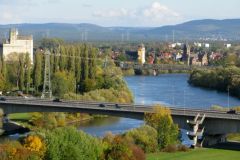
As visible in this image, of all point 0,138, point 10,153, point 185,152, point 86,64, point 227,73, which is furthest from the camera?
point 227,73

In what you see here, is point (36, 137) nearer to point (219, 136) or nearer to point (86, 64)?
point (219, 136)

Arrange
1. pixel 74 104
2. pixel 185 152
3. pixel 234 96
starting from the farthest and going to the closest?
pixel 234 96 < pixel 74 104 < pixel 185 152

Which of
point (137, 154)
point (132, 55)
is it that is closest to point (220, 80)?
point (137, 154)

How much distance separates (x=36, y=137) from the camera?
2002 cm

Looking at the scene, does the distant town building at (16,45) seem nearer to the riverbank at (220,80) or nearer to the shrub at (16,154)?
the riverbank at (220,80)

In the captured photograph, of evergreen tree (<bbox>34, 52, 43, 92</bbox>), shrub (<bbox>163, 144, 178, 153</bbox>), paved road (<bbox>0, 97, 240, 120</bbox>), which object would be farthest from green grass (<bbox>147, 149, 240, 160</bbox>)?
evergreen tree (<bbox>34, 52, 43, 92</bbox>)

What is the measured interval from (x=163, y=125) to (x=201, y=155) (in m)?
2.70

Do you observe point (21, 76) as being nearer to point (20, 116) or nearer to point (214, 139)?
point (20, 116)

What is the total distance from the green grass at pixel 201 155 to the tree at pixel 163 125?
1.03 m

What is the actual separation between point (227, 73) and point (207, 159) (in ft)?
106

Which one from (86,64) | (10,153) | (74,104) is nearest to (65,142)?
(10,153)

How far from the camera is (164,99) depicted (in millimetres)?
41812

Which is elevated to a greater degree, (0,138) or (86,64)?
(86,64)

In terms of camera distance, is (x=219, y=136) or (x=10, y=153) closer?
(x=10, y=153)
